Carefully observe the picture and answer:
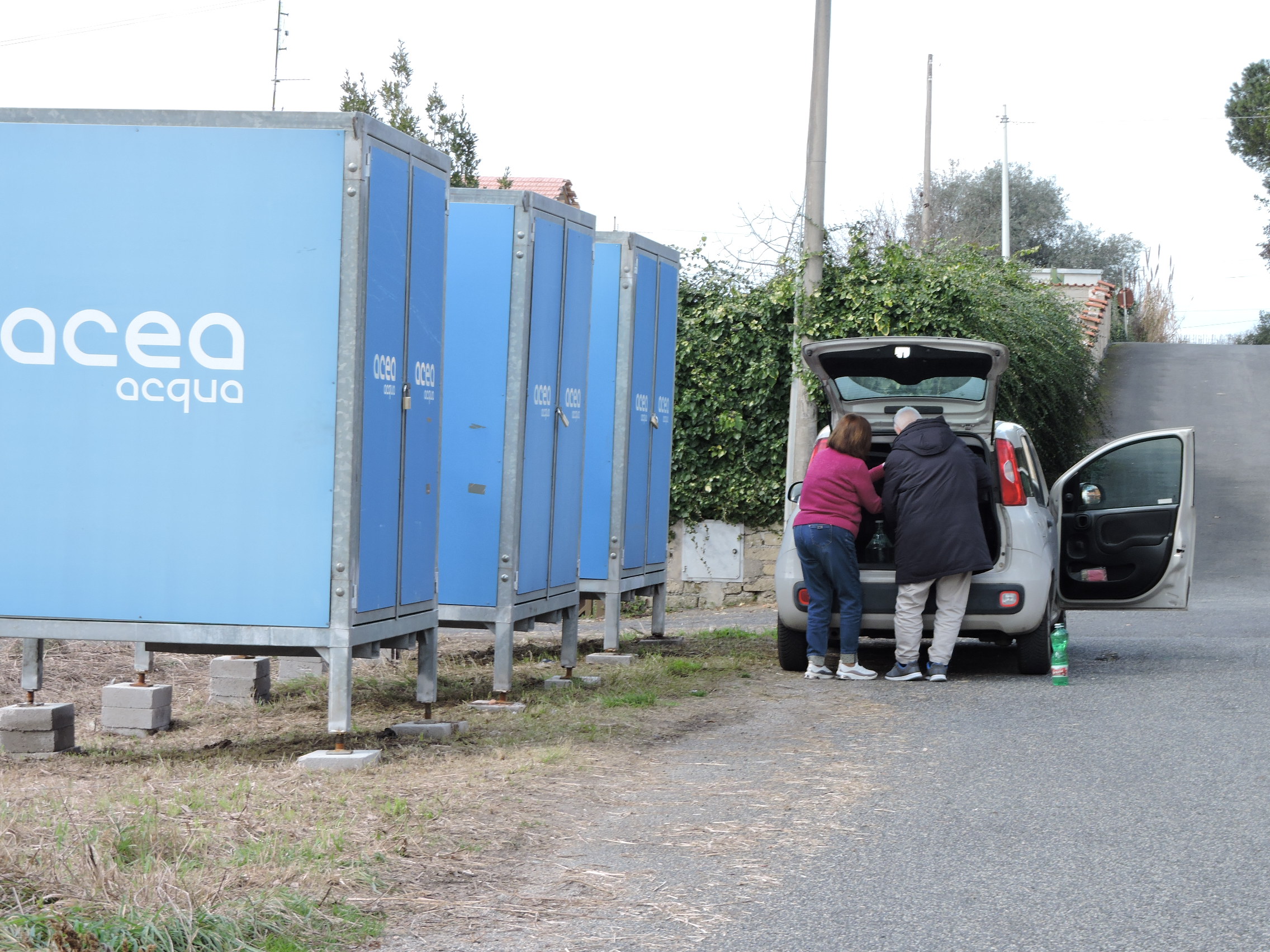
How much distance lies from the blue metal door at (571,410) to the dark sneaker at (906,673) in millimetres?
2192

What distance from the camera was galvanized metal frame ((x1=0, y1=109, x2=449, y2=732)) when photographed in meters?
6.21

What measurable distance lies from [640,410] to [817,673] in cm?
282

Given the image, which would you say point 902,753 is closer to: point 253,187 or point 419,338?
point 419,338

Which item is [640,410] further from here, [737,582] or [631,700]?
[737,582]

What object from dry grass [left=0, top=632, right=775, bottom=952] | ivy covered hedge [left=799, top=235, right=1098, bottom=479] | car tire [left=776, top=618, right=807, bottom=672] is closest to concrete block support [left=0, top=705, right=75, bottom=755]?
dry grass [left=0, top=632, right=775, bottom=952]

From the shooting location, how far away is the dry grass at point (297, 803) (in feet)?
12.6

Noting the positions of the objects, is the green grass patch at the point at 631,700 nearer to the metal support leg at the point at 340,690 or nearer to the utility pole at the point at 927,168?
the metal support leg at the point at 340,690

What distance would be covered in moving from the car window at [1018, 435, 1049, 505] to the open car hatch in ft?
1.44

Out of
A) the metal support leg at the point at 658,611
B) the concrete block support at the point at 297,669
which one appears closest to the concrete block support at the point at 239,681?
the concrete block support at the point at 297,669

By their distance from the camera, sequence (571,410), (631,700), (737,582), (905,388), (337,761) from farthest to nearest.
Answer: (737,582) < (905,388) < (571,410) < (631,700) < (337,761)

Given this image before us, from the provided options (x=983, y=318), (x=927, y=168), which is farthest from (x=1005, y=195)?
(x=983, y=318)

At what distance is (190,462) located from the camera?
6.34 metres

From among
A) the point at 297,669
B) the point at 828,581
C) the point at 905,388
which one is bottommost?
the point at 297,669

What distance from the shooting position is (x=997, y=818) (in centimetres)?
521
